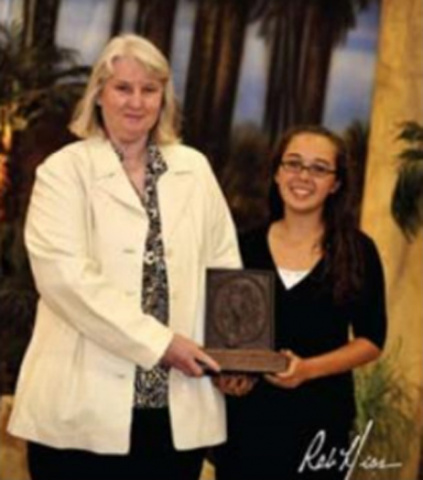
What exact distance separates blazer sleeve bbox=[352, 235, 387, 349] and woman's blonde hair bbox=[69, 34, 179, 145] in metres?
0.66

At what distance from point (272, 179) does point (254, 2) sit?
2767 mm

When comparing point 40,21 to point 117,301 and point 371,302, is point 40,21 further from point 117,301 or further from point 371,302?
point 117,301

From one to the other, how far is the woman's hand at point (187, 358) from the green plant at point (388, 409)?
74.0 inches

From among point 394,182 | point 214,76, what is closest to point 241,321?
point 394,182

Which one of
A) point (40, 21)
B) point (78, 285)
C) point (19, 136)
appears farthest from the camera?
point (40, 21)

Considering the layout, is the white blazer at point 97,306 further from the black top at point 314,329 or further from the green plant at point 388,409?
the green plant at point 388,409

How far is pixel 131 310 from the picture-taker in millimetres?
2570

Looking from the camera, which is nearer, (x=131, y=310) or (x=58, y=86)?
(x=131, y=310)

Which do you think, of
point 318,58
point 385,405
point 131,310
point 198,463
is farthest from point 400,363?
point 131,310

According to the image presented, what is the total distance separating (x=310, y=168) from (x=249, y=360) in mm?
596

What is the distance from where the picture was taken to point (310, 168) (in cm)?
296

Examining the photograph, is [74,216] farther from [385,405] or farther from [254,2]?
[254,2]

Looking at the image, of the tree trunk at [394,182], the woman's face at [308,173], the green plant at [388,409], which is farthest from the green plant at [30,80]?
the woman's face at [308,173]

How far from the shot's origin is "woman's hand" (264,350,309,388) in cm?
282
